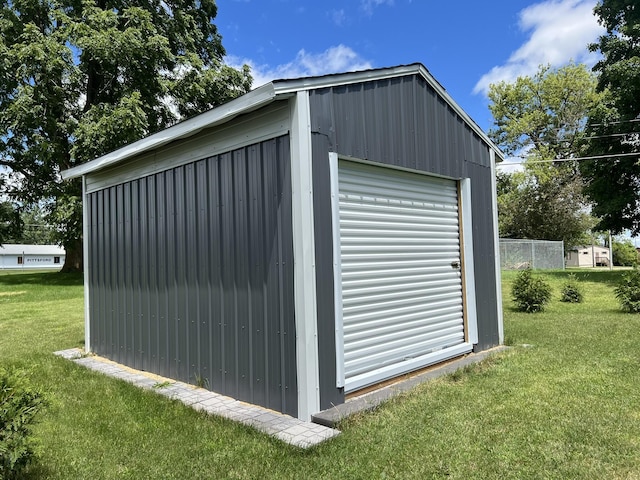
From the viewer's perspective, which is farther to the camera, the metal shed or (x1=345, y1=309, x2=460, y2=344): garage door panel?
(x1=345, y1=309, x2=460, y2=344): garage door panel

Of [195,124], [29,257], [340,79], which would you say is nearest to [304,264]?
[340,79]

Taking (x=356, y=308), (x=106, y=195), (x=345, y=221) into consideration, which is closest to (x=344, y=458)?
(x=356, y=308)

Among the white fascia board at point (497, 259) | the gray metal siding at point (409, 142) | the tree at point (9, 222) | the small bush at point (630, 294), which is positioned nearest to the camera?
the gray metal siding at point (409, 142)

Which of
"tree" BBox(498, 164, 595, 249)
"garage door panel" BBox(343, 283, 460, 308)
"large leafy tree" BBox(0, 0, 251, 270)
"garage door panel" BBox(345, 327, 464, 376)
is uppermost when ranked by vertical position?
"large leafy tree" BBox(0, 0, 251, 270)

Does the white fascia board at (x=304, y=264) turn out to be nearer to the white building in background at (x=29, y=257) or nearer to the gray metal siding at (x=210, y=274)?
the gray metal siding at (x=210, y=274)

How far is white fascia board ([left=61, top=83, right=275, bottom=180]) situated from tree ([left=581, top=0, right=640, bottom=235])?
1541 centimetres

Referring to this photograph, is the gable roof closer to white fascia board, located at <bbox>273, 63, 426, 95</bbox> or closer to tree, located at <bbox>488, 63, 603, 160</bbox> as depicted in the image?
white fascia board, located at <bbox>273, 63, 426, 95</bbox>

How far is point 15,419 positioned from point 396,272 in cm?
321

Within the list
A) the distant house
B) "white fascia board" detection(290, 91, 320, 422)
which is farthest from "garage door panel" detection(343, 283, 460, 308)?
the distant house

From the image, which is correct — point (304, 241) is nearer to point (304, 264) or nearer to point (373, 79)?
point (304, 264)

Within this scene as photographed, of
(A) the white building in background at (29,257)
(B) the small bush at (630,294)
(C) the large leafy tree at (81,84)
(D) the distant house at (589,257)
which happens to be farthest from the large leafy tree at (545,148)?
(A) the white building in background at (29,257)

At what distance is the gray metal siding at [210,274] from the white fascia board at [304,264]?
0.27ft

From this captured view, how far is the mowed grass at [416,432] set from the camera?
8.55 feet

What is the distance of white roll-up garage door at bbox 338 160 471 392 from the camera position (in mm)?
3965
